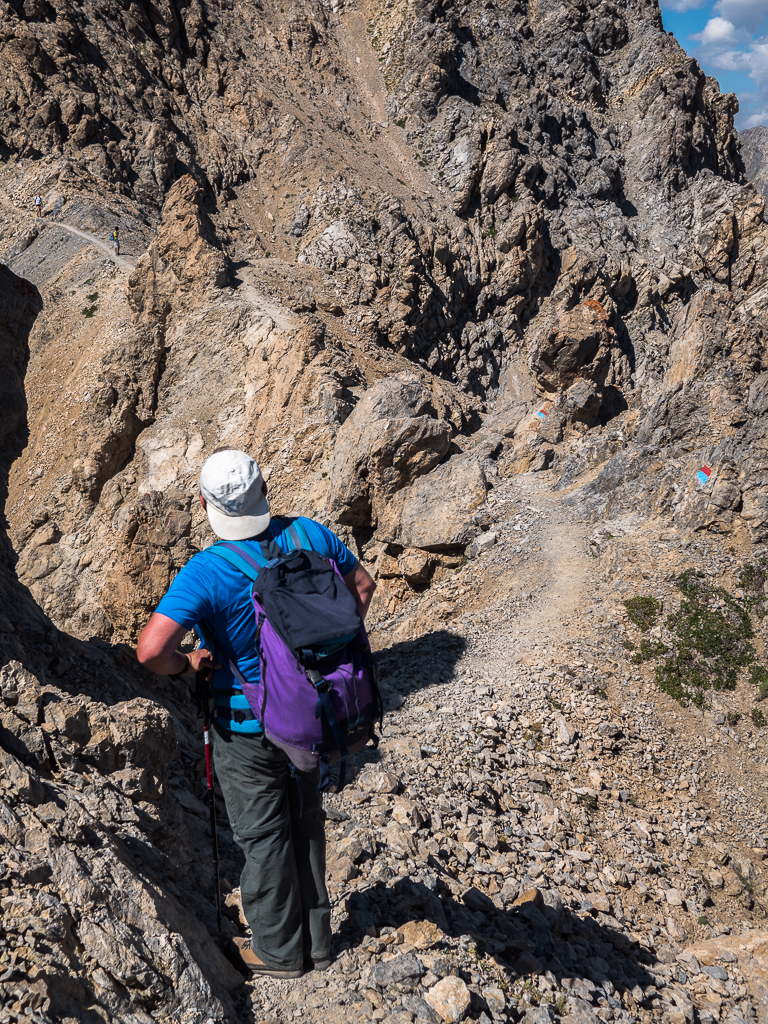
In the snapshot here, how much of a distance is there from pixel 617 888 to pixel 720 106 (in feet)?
233

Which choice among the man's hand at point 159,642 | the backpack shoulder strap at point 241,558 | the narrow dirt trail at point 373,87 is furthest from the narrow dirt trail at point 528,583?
the narrow dirt trail at point 373,87

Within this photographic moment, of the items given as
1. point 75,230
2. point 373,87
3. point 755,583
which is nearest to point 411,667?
point 755,583

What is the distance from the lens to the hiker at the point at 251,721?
3.01 metres

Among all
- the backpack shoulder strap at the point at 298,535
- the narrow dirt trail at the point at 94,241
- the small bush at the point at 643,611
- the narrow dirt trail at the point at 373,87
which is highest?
the narrow dirt trail at the point at 373,87

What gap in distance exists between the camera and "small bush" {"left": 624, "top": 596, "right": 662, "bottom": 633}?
10.1 meters

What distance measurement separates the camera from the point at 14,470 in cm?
2219

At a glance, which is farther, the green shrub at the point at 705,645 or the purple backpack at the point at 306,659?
the green shrub at the point at 705,645

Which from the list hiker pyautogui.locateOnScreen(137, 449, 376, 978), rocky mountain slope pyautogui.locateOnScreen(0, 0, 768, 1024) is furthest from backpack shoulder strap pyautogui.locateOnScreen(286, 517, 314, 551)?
rocky mountain slope pyautogui.locateOnScreen(0, 0, 768, 1024)

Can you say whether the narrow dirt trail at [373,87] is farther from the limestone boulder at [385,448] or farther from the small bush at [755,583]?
the small bush at [755,583]

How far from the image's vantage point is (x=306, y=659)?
9.48 ft

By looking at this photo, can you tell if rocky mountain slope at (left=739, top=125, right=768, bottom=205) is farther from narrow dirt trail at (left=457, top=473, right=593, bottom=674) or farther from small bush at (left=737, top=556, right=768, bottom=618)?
small bush at (left=737, top=556, right=768, bottom=618)

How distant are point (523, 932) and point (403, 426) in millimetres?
11078

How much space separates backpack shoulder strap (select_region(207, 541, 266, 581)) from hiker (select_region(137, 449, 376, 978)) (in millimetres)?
15

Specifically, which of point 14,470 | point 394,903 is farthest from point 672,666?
point 14,470
